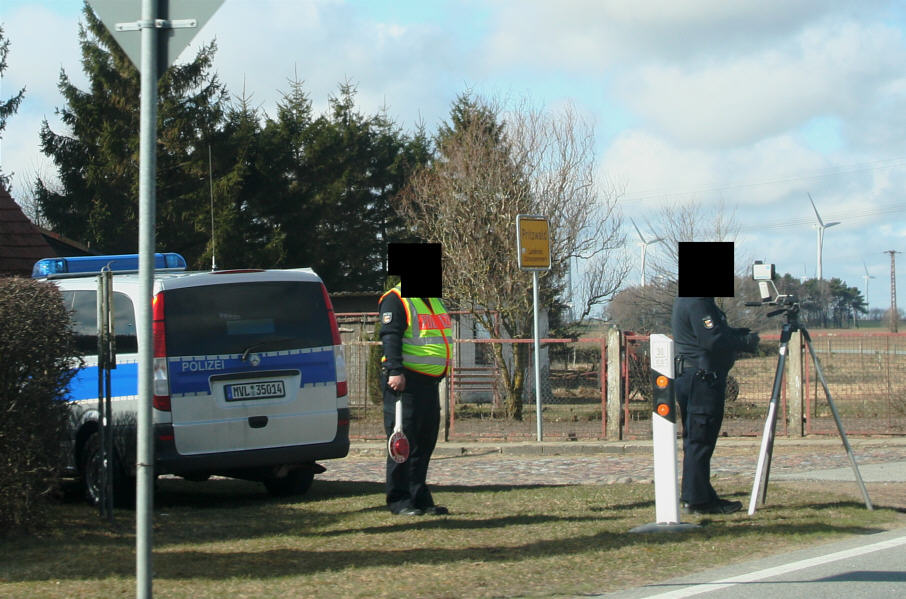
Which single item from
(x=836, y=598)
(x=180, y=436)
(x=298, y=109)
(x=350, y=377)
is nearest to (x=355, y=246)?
(x=298, y=109)

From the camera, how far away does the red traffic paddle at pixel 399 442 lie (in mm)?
8383

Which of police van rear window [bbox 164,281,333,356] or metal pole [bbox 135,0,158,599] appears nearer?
metal pole [bbox 135,0,158,599]

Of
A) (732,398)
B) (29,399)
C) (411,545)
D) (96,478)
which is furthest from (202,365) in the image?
(732,398)

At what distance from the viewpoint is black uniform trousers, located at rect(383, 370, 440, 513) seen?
8500 millimetres

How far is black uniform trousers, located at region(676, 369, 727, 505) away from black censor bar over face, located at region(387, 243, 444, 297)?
212 cm

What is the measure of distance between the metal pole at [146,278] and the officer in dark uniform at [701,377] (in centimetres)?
470

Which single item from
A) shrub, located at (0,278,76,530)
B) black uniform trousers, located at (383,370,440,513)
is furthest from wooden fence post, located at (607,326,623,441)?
shrub, located at (0,278,76,530)

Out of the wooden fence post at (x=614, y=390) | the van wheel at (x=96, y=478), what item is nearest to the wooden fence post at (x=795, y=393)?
the wooden fence post at (x=614, y=390)

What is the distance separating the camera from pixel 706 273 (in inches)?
329

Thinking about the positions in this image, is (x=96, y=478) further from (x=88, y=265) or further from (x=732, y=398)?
(x=732, y=398)

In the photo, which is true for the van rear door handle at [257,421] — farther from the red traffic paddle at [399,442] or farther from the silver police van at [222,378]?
the red traffic paddle at [399,442]

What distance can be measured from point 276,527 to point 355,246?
36.2 m

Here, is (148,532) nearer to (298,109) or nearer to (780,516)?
(780,516)

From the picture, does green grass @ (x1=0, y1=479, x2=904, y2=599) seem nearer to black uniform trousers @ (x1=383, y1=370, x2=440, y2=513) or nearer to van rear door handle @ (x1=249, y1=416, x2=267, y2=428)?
black uniform trousers @ (x1=383, y1=370, x2=440, y2=513)
